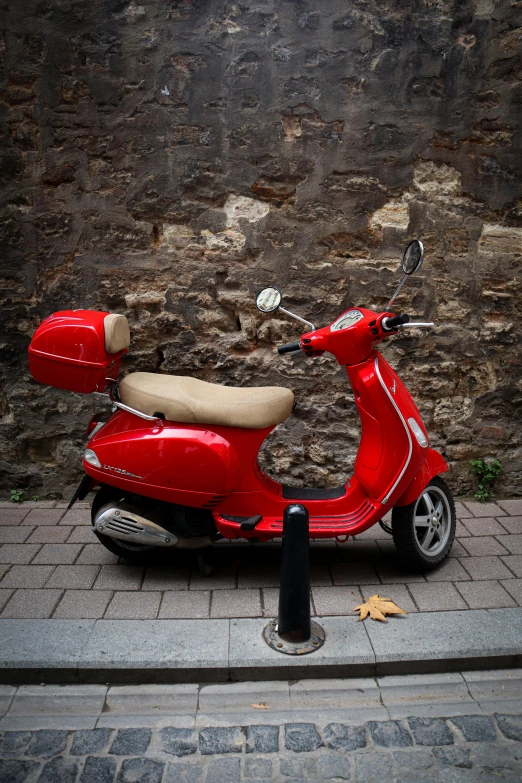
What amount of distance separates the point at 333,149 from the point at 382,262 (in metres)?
0.76

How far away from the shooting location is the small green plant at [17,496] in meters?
4.51

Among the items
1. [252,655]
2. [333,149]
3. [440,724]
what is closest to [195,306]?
[333,149]

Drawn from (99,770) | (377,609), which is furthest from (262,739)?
(377,609)

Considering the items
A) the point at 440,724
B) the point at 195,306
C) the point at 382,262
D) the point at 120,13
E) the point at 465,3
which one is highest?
the point at 465,3

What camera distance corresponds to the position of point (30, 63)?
4055 mm

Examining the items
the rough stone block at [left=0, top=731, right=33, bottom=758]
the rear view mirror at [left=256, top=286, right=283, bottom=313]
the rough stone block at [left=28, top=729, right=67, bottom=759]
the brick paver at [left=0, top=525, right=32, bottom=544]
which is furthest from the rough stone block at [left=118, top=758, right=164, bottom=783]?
the rear view mirror at [left=256, top=286, right=283, bottom=313]

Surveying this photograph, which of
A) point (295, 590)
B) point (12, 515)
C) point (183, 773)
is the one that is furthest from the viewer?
point (12, 515)

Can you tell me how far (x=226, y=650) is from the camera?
9.63ft

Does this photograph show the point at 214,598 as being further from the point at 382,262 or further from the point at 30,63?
the point at 30,63

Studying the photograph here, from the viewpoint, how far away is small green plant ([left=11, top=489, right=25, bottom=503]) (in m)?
4.51

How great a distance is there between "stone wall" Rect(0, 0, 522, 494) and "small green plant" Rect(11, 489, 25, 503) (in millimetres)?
103

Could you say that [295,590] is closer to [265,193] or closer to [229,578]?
[229,578]

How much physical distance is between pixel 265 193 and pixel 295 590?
2.47 m

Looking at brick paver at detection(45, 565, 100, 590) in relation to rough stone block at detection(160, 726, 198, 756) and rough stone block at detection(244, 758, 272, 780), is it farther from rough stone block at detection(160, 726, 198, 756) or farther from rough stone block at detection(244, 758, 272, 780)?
rough stone block at detection(244, 758, 272, 780)
